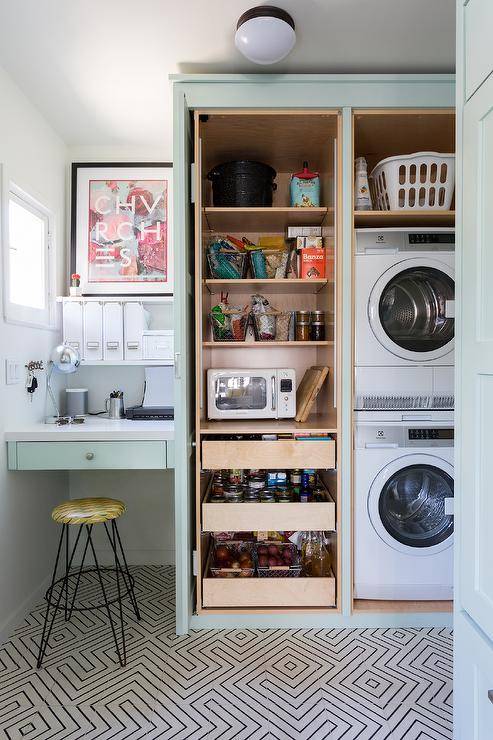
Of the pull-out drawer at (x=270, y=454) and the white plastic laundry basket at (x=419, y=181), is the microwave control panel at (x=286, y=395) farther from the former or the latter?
the white plastic laundry basket at (x=419, y=181)

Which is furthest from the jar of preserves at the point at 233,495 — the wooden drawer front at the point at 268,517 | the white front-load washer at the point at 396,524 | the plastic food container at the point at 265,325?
the plastic food container at the point at 265,325

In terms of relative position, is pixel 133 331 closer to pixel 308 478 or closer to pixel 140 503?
pixel 140 503

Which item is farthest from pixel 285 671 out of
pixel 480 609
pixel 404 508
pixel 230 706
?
pixel 480 609

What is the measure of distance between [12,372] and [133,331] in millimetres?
727

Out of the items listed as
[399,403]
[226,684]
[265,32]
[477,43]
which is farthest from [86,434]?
[477,43]

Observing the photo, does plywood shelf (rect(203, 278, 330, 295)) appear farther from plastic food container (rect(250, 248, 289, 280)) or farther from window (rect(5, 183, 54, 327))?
window (rect(5, 183, 54, 327))

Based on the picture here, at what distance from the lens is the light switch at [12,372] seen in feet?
7.35

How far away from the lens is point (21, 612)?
233cm

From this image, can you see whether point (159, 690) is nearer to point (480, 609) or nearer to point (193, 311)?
point (480, 609)

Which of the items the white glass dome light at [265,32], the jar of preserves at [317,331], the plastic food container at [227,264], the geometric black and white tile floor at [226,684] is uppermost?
the white glass dome light at [265,32]

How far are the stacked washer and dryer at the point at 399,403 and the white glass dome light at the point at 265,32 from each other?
79 cm

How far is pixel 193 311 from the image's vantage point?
242 centimetres

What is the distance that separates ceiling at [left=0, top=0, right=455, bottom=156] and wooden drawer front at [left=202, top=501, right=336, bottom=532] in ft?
6.34

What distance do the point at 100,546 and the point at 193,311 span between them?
62.5 inches
